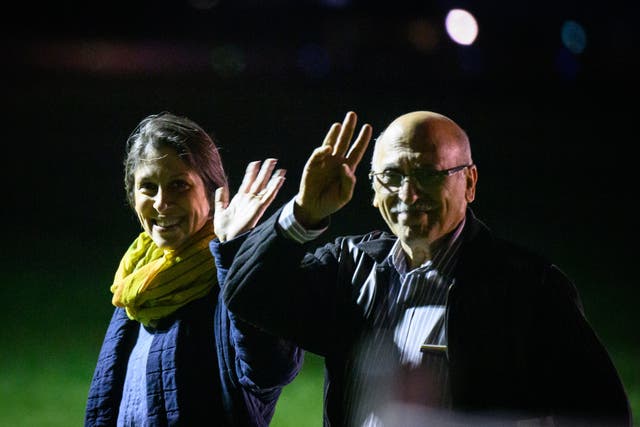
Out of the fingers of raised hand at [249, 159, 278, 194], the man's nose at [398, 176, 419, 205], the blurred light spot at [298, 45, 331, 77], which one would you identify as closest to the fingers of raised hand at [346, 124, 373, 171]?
the man's nose at [398, 176, 419, 205]

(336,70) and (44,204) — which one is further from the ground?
(336,70)

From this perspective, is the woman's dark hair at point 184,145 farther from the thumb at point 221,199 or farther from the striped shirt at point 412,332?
the striped shirt at point 412,332

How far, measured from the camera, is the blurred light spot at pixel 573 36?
52.5 ft

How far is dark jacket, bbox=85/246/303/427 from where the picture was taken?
274cm

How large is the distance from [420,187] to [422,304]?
31cm

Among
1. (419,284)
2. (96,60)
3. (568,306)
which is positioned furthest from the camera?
(96,60)

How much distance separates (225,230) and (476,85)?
1374cm

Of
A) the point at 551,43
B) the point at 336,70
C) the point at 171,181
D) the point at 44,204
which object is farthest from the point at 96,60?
the point at 171,181

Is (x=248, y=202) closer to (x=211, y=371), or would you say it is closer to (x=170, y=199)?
(x=170, y=199)

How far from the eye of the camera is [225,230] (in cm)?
281

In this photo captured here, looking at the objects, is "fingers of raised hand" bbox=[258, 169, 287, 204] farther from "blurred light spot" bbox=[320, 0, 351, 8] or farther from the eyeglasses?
"blurred light spot" bbox=[320, 0, 351, 8]

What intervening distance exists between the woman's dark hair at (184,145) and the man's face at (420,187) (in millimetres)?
718

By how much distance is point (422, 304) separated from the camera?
8.43 feet

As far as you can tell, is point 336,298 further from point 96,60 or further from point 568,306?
point 96,60
